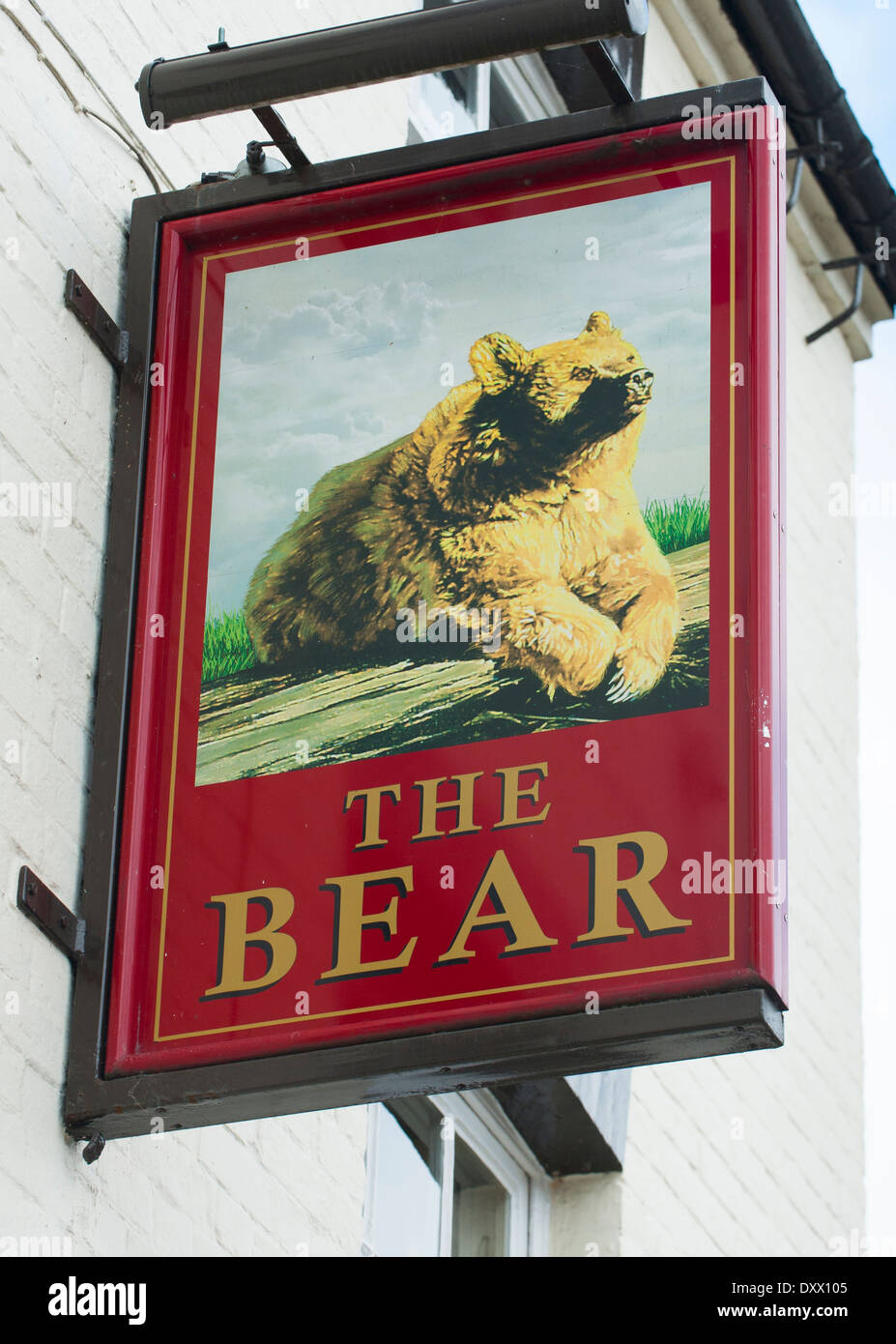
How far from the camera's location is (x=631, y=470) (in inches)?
148

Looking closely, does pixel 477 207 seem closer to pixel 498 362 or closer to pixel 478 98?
pixel 498 362

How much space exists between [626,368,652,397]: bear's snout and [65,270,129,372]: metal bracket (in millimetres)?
1006

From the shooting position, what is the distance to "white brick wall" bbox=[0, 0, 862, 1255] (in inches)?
141

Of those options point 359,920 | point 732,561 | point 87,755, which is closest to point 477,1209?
point 87,755

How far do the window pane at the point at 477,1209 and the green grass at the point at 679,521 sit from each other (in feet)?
8.01

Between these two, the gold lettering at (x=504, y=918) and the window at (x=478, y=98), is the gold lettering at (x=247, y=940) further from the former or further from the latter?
the window at (x=478, y=98)

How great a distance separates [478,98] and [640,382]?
3.47 metres

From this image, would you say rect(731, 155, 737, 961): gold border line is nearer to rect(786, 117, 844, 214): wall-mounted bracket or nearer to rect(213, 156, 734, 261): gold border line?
rect(213, 156, 734, 261): gold border line

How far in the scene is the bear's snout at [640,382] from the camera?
3805mm

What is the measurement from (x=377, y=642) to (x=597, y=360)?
0.65m

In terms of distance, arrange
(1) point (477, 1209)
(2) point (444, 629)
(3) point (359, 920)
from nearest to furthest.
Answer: (3) point (359, 920) → (2) point (444, 629) → (1) point (477, 1209)

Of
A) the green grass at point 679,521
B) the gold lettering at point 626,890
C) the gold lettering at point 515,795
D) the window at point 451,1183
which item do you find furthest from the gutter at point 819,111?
the gold lettering at point 626,890

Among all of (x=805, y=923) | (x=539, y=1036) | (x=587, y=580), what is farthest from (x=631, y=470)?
(x=805, y=923)

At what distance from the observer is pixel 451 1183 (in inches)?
212
